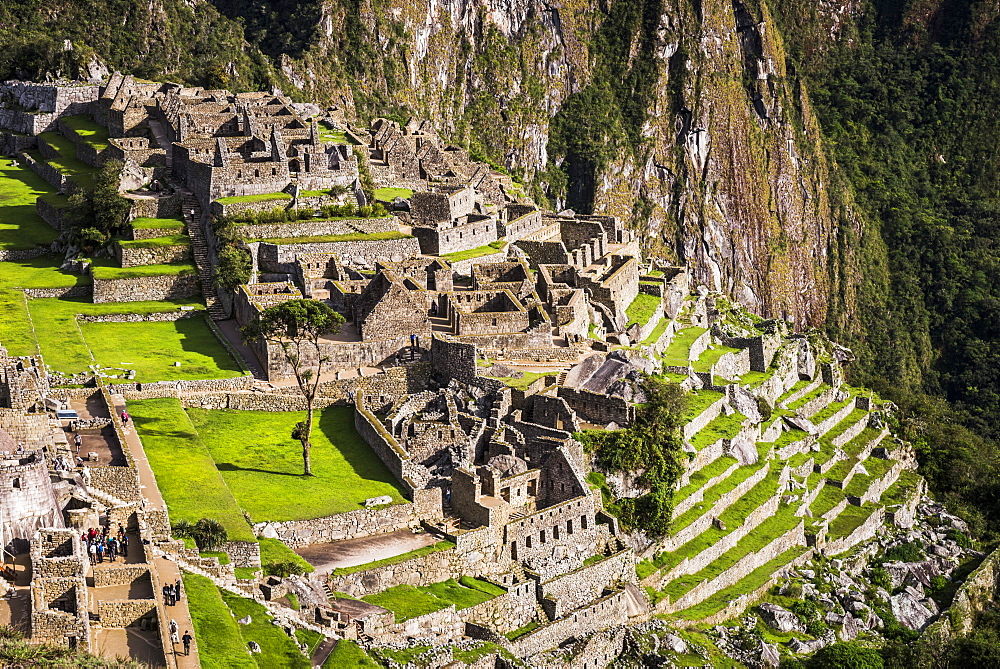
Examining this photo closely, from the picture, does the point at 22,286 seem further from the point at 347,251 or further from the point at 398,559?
the point at 398,559

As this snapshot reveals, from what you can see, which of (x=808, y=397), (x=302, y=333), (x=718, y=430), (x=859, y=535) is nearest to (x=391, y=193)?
(x=302, y=333)

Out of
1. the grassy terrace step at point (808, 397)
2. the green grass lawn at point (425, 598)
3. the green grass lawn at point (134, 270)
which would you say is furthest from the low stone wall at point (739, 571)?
the green grass lawn at point (134, 270)

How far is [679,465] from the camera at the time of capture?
60.8 m

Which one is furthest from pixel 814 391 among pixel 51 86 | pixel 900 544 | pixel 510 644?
pixel 51 86

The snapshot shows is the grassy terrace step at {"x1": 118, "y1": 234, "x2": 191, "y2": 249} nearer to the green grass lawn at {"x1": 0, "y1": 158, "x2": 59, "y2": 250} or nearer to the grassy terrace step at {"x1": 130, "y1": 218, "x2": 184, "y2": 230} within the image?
the grassy terrace step at {"x1": 130, "y1": 218, "x2": 184, "y2": 230}

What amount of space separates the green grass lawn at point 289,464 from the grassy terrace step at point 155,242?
61.1 feet

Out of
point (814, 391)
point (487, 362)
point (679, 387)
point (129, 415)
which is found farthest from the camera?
point (814, 391)

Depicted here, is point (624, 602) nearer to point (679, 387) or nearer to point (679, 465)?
point (679, 465)

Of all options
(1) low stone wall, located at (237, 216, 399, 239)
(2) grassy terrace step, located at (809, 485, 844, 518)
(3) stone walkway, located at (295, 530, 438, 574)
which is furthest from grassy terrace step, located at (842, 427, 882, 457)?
(3) stone walkway, located at (295, 530, 438, 574)

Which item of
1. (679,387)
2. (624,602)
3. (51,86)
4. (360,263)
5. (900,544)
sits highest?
(51,86)

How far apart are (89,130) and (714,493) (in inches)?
1998

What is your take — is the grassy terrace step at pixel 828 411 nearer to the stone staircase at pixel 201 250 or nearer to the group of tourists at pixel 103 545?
the stone staircase at pixel 201 250

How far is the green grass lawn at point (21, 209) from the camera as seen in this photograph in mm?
78000

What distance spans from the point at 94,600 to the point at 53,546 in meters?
2.28
